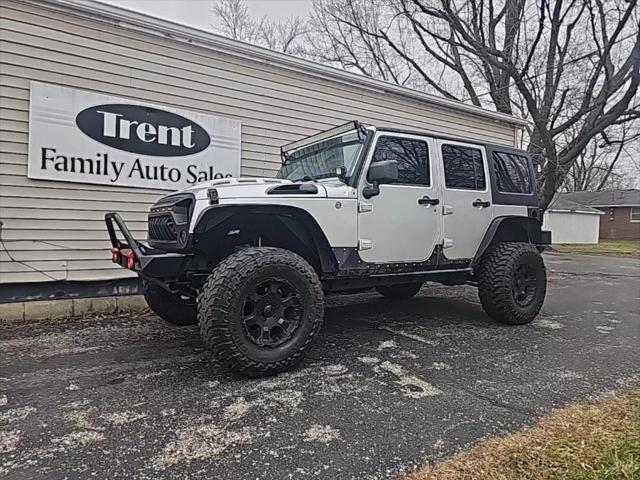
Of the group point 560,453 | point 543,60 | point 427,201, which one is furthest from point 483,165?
point 543,60

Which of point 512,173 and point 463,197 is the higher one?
point 512,173

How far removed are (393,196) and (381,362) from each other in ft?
4.63

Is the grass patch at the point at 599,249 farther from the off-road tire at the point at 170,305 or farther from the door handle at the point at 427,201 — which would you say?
the off-road tire at the point at 170,305

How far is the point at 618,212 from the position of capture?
3462cm

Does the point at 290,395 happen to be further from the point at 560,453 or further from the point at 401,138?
the point at 401,138

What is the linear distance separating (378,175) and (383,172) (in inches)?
1.9

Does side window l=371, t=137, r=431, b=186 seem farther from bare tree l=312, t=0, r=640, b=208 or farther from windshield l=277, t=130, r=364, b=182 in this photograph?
bare tree l=312, t=0, r=640, b=208

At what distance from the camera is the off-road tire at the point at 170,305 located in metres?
3.87

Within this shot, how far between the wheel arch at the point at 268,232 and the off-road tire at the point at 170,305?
2.64 feet

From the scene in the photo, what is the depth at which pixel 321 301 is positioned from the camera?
10.3 feet

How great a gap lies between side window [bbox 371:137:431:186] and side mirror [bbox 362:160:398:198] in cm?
22

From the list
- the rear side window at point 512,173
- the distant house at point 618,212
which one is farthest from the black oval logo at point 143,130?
the distant house at point 618,212

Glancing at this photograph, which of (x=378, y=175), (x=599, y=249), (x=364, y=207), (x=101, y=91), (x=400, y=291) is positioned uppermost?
(x=101, y=91)

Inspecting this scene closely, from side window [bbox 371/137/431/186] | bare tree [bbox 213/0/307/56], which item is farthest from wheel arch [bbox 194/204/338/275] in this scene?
bare tree [bbox 213/0/307/56]
